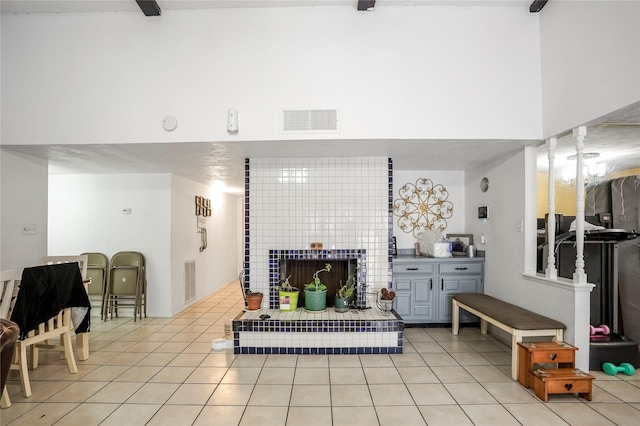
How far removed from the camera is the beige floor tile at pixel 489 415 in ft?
7.45

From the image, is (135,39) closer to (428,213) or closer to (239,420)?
(239,420)

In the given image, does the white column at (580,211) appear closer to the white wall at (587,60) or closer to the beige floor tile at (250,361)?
the white wall at (587,60)

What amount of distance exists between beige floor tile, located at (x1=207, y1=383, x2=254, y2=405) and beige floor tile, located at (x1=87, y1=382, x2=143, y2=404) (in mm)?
693

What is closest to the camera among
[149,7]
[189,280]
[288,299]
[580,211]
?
[580,211]

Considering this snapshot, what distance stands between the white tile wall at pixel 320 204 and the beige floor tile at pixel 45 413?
1.99 meters

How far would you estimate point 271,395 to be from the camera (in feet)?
8.68

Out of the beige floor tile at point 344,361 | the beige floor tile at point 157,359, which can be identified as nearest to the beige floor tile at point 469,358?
the beige floor tile at point 344,361

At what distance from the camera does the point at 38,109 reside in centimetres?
333

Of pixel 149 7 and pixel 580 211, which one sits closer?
pixel 580 211

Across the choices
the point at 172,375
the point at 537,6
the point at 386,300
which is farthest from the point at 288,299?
the point at 537,6

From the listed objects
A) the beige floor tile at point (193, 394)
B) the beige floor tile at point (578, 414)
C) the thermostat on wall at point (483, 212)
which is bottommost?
the beige floor tile at point (193, 394)

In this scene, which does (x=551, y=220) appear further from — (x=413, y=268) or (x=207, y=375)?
(x=207, y=375)

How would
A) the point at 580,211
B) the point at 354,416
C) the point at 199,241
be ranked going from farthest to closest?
the point at 199,241 → the point at 580,211 → the point at 354,416

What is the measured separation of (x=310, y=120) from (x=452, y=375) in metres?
2.69
